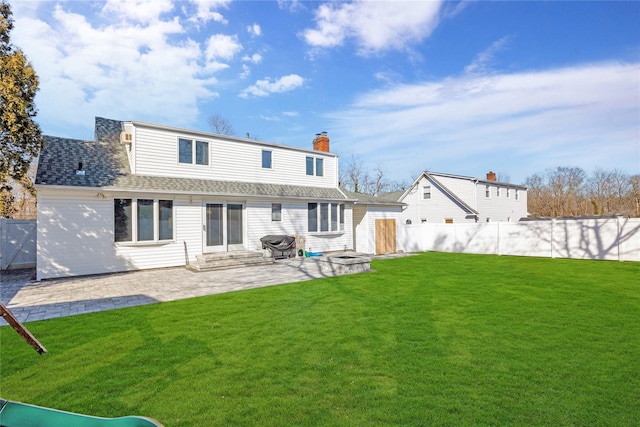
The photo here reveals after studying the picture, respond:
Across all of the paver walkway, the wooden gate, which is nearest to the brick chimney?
the wooden gate

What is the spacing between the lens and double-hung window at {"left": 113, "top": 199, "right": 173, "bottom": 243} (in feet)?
→ 37.0

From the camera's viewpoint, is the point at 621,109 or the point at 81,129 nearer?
the point at 621,109

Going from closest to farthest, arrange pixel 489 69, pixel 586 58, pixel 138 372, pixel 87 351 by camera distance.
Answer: pixel 138 372 < pixel 87 351 < pixel 586 58 < pixel 489 69

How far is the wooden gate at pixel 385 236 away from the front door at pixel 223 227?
853 cm

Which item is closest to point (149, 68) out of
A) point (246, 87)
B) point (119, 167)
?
point (119, 167)

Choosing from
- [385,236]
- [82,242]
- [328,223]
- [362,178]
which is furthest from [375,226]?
[362,178]

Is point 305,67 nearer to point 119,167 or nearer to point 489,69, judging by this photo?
point 489,69

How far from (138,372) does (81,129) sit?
3024 cm

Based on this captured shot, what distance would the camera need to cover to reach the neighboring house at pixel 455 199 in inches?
1009

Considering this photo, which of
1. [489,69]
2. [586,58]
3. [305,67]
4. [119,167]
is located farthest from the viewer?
[305,67]

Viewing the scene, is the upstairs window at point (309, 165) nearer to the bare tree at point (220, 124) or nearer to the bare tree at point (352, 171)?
the bare tree at point (220, 124)

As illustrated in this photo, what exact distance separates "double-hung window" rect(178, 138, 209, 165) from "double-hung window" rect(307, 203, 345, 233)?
18.3 ft

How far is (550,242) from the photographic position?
54.6ft

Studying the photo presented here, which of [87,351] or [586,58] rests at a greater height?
[586,58]
